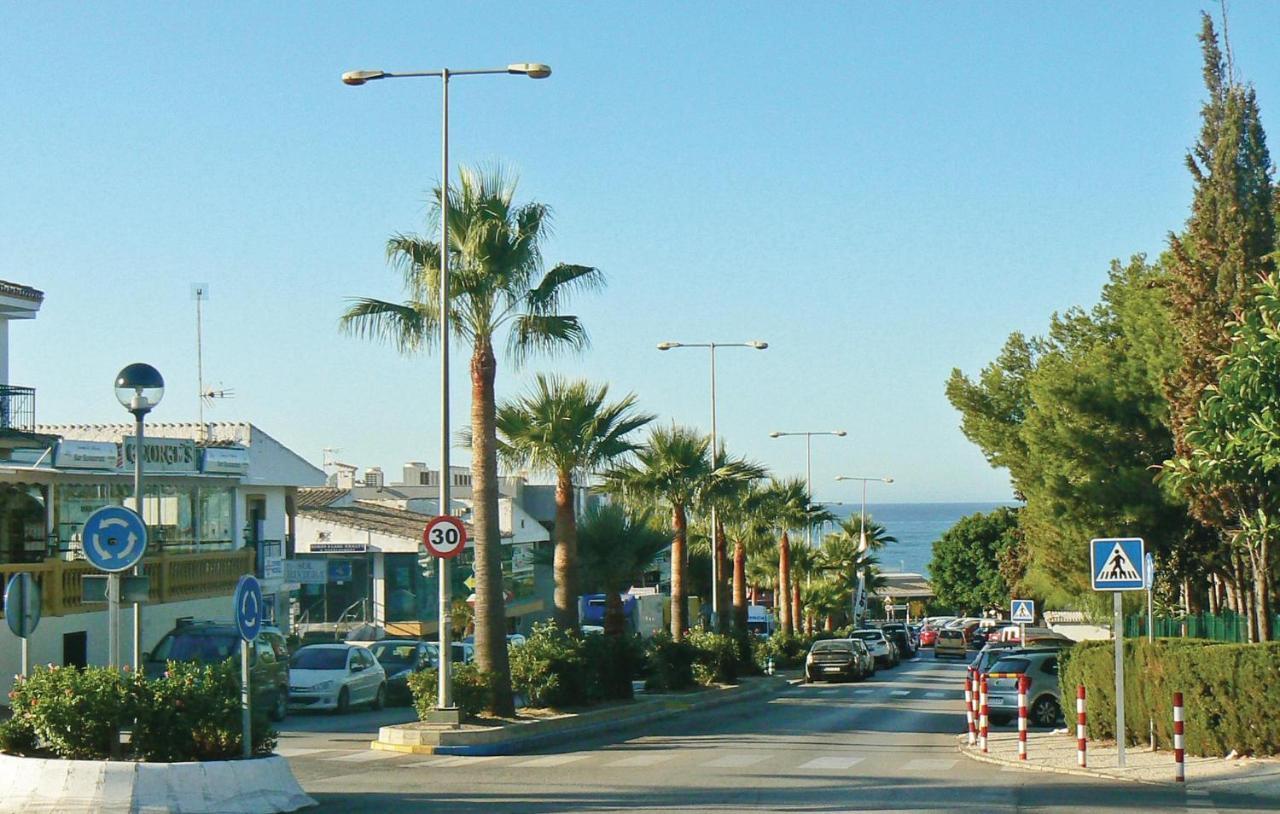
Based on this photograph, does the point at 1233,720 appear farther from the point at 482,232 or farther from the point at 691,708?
the point at 691,708

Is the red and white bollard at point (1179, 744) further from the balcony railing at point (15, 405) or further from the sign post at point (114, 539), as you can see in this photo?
the balcony railing at point (15, 405)

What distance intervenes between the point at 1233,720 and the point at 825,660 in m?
32.8

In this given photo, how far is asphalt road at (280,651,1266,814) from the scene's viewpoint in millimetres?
15352

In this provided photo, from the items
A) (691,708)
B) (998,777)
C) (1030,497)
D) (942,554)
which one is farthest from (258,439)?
(942,554)

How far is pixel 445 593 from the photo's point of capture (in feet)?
77.6

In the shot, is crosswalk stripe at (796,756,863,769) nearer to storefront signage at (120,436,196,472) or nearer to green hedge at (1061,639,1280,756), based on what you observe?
green hedge at (1061,639,1280,756)

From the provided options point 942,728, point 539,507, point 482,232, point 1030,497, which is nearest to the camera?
point 482,232

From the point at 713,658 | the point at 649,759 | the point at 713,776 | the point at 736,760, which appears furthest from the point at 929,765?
the point at 713,658

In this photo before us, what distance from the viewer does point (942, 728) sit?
2862 cm

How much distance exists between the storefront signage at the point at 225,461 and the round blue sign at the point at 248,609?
24481 millimetres

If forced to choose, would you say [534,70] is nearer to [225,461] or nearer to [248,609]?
[248,609]

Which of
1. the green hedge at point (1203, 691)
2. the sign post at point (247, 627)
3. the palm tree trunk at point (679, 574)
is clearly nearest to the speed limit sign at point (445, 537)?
the sign post at point (247, 627)

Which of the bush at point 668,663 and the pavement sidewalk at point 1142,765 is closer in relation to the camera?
the pavement sidewalk at point 1142,765

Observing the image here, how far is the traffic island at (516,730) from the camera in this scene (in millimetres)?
22359
